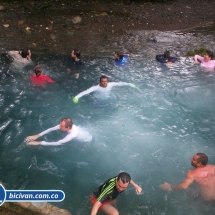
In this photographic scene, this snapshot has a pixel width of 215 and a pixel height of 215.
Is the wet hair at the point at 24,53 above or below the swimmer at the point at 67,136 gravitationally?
above

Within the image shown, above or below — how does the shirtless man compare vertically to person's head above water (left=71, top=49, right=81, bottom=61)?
below

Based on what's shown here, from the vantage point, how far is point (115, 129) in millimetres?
7430

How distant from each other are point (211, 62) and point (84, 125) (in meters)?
5.11

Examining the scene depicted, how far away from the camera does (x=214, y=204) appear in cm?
537

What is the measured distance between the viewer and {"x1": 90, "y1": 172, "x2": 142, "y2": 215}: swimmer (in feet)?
15.6

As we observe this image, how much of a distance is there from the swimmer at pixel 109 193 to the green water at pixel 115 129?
18.8 inches

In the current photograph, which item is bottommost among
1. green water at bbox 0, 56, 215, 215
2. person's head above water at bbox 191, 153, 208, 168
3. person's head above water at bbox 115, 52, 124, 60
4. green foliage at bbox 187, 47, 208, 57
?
green water at bbox 0, 56, 215, 215

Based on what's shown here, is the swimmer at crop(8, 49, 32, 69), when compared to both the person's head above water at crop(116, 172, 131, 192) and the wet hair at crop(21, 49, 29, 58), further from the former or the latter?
the person's head above water at crop(116, 172, 131, 192)

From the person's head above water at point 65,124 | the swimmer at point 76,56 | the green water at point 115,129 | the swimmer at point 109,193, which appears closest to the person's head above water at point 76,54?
the swimmer at point 76,56

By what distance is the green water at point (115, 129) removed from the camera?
585 cm

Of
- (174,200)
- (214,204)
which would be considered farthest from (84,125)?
(214,204)

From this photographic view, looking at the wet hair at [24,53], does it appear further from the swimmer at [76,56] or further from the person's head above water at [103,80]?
the person's head above water at [103,80]

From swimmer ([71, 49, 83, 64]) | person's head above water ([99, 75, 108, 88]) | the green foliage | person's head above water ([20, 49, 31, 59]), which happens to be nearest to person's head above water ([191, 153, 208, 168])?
person's head above water ([99, 75, 108, 88])

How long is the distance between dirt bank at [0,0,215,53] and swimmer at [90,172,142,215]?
659 cm
